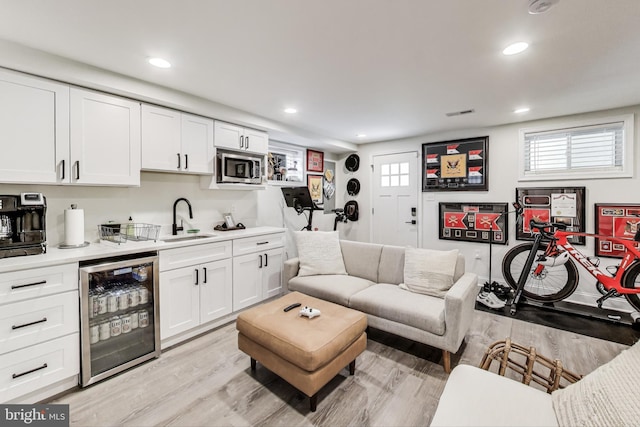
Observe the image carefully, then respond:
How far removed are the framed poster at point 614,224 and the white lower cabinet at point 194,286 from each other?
4263mm

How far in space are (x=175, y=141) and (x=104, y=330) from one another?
1.80 m

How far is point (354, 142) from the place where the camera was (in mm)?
5324

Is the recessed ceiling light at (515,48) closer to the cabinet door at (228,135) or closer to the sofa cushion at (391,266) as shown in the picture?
the sofa cushion at (391,266)

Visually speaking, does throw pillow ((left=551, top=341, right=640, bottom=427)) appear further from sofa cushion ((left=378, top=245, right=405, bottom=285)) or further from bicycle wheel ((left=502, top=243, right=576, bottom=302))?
bicycle wheel ((left=502, top=243, right=576, bottom=302))

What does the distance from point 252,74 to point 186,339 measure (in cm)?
256

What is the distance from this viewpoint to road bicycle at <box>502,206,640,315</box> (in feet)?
9.89

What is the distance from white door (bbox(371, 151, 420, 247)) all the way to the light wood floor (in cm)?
243

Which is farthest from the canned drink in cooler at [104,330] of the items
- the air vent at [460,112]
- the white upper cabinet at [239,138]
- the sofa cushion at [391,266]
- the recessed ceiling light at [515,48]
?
the air vent at [460,112]

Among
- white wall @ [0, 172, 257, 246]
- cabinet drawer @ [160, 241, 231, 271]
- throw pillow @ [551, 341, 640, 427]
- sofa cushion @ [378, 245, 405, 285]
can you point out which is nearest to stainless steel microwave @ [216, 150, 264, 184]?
white wall @ [0, 172, 257, 246]

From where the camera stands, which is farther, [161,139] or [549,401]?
[161,139]

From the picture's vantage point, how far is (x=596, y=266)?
3264 millimetres

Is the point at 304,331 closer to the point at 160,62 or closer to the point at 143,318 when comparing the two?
the point at 143,318

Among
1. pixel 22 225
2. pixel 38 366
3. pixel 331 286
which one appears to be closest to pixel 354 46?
pixel 331 286

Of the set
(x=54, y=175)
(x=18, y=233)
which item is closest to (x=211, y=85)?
(x=54, y=175)
